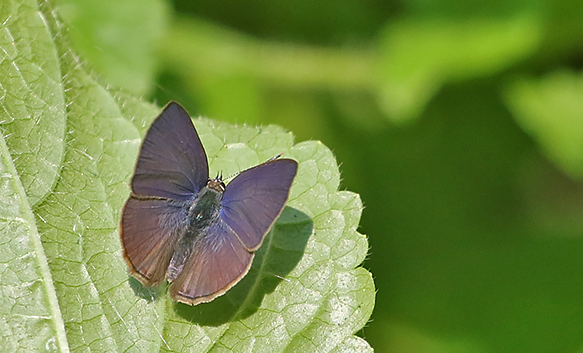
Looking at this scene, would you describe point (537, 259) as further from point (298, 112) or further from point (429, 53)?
point (298, 112)

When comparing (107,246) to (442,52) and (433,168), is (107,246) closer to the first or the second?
(442,52)

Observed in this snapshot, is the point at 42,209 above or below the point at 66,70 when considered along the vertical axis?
below

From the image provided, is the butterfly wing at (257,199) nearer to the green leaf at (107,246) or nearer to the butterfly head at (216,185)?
the butterfly head at (216,185)

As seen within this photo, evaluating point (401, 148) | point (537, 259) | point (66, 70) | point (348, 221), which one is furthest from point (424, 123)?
point (66, 70)

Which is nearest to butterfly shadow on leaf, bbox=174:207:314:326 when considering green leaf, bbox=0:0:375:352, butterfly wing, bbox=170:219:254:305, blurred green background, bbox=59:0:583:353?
green leaf, bbox=0:0:375:352

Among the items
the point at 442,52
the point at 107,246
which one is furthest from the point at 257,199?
the point at 442,52

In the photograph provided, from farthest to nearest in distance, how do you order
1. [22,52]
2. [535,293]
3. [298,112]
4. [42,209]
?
[298,112]
[535,293]
[22,52]
[42,209]

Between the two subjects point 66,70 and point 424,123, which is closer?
point 66,70
